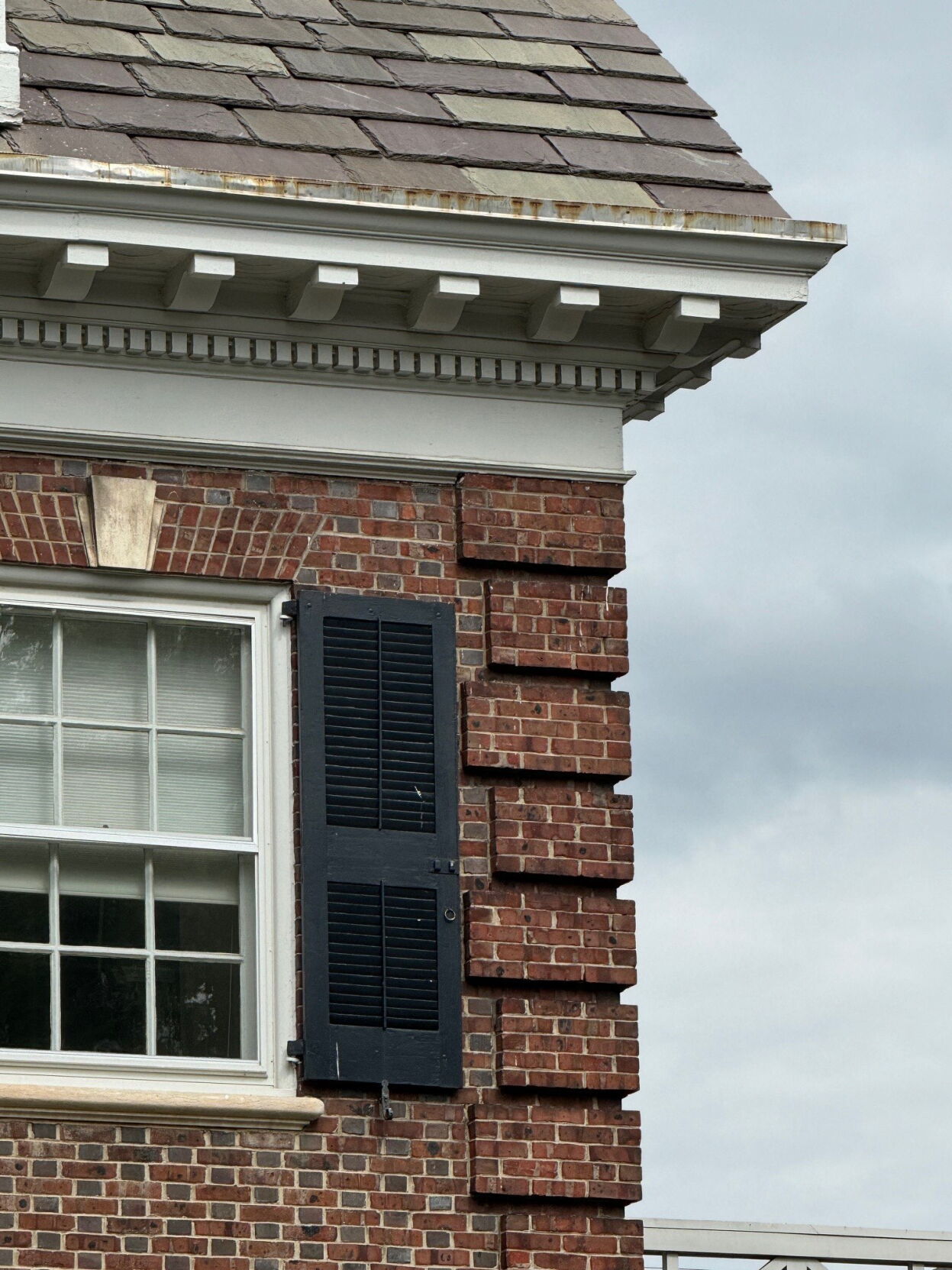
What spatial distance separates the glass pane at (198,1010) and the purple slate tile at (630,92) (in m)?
4.29

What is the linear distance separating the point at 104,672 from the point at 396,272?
2.04 meters

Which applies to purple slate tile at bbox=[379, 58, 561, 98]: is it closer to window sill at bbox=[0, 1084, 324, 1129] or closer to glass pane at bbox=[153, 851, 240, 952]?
glass pane at bbox=[153, 851, 240, 952]

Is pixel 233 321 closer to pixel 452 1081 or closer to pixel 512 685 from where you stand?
pixel 512 685

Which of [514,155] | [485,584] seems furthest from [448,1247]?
[514,155]

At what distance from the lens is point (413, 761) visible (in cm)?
1124

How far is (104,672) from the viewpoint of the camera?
11.1 metres

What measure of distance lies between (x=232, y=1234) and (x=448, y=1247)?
865 millimetres

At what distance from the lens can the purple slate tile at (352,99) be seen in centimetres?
1175

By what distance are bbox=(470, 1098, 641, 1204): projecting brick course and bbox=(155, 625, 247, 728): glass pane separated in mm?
1933

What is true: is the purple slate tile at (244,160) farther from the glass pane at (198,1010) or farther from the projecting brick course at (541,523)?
the glass pane at (198,1010)

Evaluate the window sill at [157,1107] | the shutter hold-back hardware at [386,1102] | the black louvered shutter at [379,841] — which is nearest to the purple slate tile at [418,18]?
the black louvered shutter at [379,841]

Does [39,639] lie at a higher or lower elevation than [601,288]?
lower

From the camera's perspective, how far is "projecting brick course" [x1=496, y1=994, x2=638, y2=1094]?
35.8ft

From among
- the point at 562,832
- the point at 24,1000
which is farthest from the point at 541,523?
the point at 24,1000
